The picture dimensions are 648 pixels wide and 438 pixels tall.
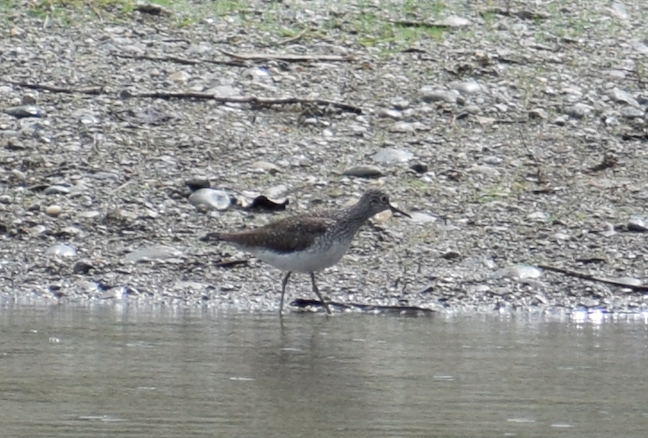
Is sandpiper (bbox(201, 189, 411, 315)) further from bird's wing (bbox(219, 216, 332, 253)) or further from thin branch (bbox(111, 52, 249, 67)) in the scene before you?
thin branch (bbox(111, 52, 249, 67))

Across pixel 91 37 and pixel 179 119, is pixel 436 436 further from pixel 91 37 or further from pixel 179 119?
pixel 91 37

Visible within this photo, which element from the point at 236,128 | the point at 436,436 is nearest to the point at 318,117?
the point at 236,128

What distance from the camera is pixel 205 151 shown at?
41.4 feet

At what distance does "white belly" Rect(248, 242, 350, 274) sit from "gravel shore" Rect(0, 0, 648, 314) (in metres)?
0.28

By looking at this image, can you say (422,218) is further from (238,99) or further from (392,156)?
(238,99)

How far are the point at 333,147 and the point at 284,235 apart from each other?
2543 mm

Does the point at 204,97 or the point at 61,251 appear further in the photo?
the point at 204,97

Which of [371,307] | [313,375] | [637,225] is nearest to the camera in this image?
[313,375]

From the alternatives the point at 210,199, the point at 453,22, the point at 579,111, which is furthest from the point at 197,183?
the point at 453,22

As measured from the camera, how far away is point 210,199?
11742mm

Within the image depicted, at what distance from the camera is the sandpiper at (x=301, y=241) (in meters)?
10.3

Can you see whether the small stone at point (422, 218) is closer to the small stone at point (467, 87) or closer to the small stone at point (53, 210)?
the small stone at point (467, 87)

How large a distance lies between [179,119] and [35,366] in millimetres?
5651

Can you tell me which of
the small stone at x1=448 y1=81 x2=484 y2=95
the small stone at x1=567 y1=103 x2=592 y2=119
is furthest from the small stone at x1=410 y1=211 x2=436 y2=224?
the small stone at x1=567 y1=103 x2=592 y2=119
